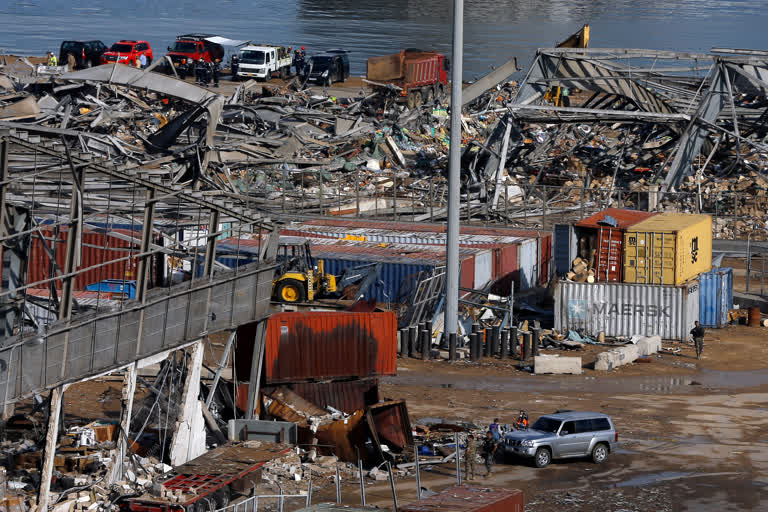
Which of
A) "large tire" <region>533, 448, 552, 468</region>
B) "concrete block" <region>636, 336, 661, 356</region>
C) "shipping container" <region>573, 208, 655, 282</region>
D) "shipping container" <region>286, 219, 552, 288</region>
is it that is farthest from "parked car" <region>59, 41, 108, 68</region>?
"large tire" <region>533, 448, 552, 468</region>

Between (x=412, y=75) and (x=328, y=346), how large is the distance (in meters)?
47.6

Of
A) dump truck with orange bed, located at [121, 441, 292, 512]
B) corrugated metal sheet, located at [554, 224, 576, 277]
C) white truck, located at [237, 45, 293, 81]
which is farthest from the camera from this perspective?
white truck, located at [237, 45, 293, 81]

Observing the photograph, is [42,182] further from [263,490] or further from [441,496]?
[441,496]

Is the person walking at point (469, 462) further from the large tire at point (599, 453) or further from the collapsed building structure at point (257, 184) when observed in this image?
the large tire at point (599, 453)

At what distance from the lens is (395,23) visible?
14038 centimetres

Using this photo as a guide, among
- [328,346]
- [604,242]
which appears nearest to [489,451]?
[328,346]

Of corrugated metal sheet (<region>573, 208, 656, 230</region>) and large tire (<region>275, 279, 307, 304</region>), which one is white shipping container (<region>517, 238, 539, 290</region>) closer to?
corrugated metal sheet (<region>573, 208, 656, 230</region>)

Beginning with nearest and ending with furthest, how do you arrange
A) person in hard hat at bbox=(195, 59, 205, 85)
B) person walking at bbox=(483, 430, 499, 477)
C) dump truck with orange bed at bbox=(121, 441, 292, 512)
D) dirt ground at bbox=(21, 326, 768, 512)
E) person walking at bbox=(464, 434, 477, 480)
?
1. dump truck with orange bed at bbox=(121, 441, 292, 512)
2. dirt ground at bbox=(21, 326, 768, 512)
3. person walking at bbox=(464, 434, 477, 480)
4. person walking at bbox=(483, 430, 499, 477)
5. person in hard hat at bbox=(195, 59, 205, 85)

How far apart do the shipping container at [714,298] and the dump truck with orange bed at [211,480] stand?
1716 cm

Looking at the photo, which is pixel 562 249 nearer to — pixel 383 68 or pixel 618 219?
pixel 618 219

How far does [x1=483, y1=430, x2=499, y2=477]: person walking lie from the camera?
23.1 m

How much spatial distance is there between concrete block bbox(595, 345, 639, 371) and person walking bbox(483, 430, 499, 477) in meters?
7.36

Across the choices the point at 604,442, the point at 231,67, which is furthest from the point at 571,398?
the point at 231,67

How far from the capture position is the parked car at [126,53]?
78812 millimetres
